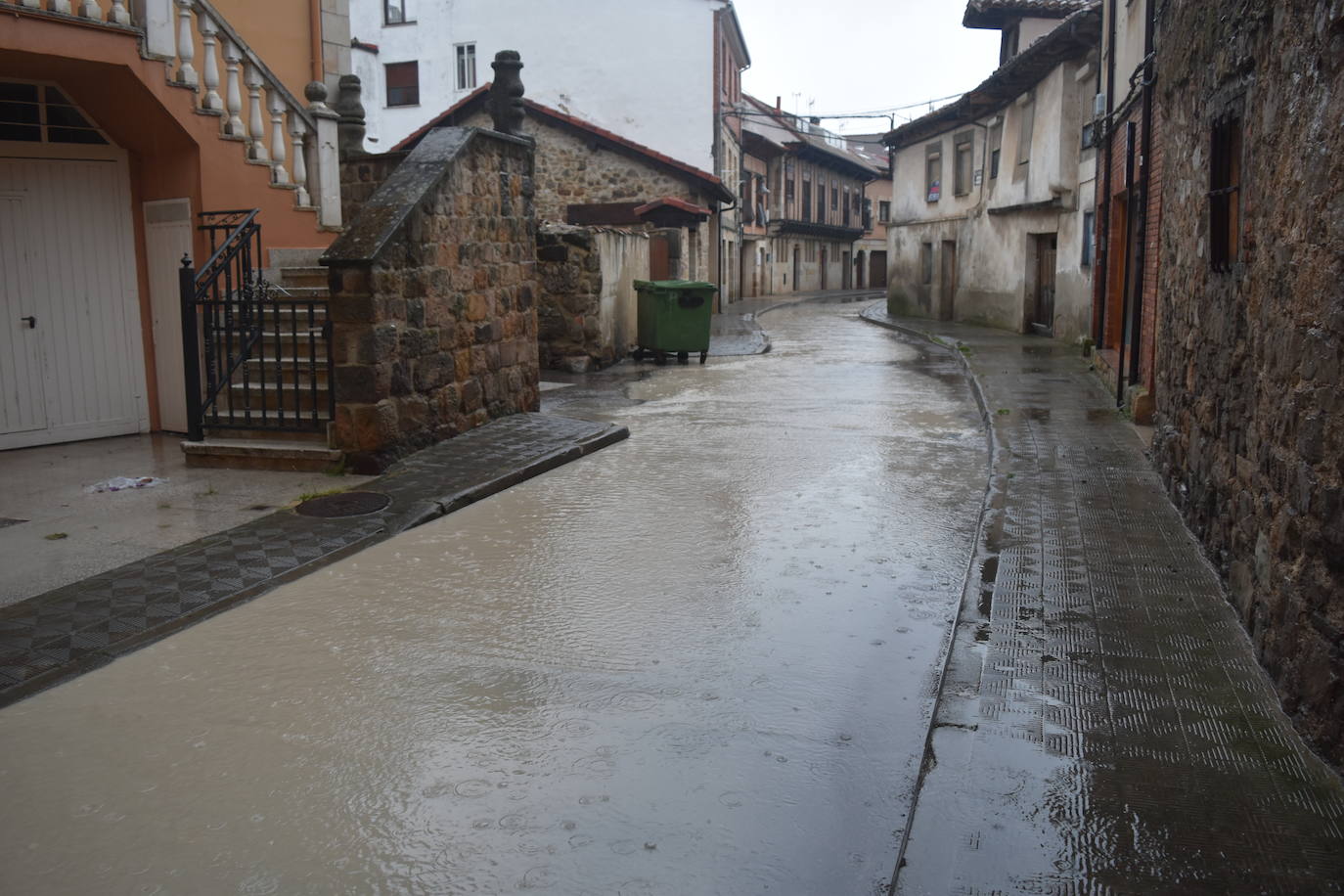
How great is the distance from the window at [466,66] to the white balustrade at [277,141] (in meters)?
21.6

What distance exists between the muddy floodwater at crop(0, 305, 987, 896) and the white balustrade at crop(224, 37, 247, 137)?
4.18 metres

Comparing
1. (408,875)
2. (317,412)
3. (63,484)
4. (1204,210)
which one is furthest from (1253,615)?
(63,484)

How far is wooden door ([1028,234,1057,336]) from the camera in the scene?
19734 mm

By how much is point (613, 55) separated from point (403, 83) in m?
6.32

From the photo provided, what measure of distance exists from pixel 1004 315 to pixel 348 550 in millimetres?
18080

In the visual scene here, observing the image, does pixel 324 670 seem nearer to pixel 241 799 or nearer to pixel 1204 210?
pixel 241 799

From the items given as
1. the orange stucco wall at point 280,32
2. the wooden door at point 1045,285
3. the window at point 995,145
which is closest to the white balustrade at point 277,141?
the orange stucco wall at point 280,32

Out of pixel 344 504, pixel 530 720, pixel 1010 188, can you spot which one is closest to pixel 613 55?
pixel 1010 188

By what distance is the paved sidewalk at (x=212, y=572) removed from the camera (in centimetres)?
414

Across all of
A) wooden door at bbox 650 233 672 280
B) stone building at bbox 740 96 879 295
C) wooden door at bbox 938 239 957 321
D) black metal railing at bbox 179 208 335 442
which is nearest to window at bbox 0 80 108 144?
black metal railing at bbox 179 208 335 442

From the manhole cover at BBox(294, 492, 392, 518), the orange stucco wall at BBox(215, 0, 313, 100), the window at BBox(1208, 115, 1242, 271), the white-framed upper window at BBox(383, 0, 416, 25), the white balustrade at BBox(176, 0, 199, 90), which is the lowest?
the manhole cover at BBox(294, 492, 392, 518)

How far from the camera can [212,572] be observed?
507 cm

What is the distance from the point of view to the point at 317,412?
7906 millimetres

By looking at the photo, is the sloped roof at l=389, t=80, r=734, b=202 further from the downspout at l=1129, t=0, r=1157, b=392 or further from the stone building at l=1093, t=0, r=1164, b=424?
the downspout at l=1129, t=0, r=1157, b=392
